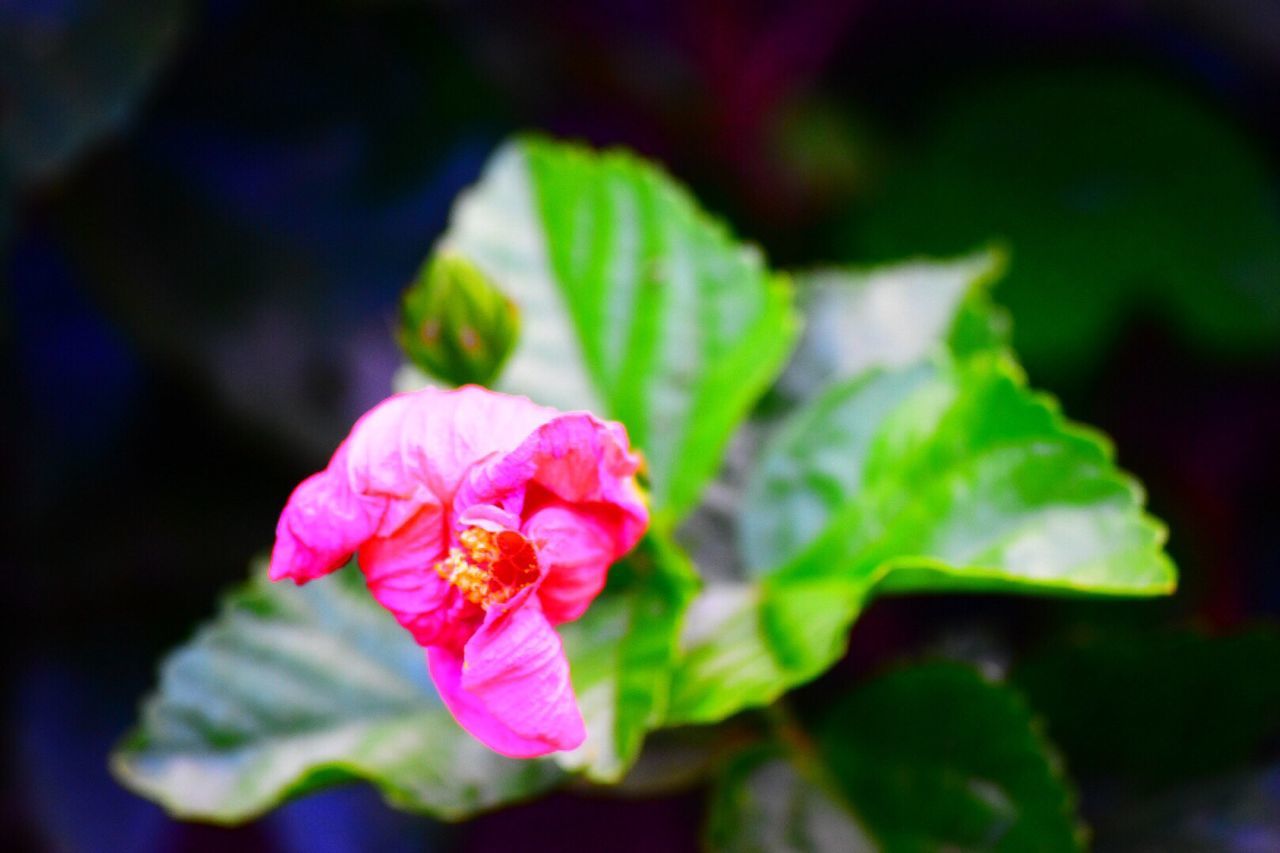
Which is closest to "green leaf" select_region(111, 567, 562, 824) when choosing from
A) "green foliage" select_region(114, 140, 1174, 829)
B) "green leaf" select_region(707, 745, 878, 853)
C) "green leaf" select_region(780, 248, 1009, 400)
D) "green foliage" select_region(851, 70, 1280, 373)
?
"green foliage" select_region(114, 140, 1174, 829)

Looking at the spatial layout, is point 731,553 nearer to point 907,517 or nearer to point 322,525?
point 907,517

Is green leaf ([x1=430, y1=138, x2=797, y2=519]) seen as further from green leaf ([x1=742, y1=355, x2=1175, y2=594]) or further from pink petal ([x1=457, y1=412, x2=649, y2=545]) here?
pink petal ([x1=457, y1=412, x2=649, y2=545])

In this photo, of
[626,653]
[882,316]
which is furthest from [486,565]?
[882,316]

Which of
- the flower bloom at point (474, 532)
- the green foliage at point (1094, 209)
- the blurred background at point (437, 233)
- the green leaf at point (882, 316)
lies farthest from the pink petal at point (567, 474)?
the green foliage at point (1094, 209)

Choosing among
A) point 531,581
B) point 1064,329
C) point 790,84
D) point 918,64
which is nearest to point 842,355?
point 531,581

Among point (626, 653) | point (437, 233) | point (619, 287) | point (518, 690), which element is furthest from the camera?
point (437, 233)

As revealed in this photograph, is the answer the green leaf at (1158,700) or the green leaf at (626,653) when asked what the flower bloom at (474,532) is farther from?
the green leaf at (1158,700)
